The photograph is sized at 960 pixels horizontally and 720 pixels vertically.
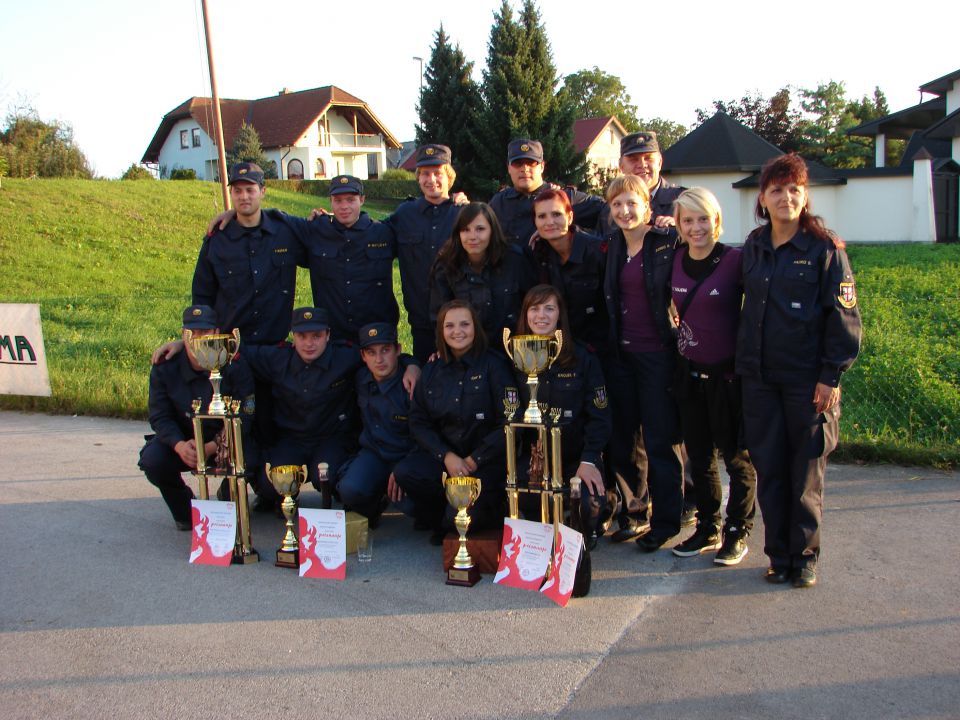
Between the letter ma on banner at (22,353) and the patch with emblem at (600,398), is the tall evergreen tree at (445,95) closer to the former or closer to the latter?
the letter ma on banner at (22,353)

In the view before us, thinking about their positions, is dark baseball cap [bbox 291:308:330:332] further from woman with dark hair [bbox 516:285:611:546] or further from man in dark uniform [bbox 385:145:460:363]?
woman with dark hair [bbox 516:285:611:546]

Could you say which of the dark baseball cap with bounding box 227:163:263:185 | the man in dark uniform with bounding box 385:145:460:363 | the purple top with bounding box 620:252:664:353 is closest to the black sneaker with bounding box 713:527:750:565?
the purple top with bounding box 620:252:664:353

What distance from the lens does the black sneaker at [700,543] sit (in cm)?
448

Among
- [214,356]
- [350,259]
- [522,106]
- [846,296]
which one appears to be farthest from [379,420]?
[522,106]

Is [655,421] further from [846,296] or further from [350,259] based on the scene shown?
[350,259]

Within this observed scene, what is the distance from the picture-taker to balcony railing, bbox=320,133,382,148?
5341cm

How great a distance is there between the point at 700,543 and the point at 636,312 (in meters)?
1.25

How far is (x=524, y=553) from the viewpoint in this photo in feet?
13.8

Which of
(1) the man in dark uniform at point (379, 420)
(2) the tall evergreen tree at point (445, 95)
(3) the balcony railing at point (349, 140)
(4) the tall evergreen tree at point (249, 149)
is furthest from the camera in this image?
(3) the balcony railing at point (349, 140)

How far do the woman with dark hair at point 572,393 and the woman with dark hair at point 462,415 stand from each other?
179mm

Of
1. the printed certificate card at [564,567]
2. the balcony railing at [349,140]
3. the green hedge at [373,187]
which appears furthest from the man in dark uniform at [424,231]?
the balcony railing at [349,140]

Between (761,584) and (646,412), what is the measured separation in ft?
3.34

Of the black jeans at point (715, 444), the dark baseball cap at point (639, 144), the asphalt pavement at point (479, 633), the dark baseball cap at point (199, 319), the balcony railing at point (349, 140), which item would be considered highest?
the balcony railing at point (349, 140)

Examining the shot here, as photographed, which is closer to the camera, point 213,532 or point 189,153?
point 213,532
